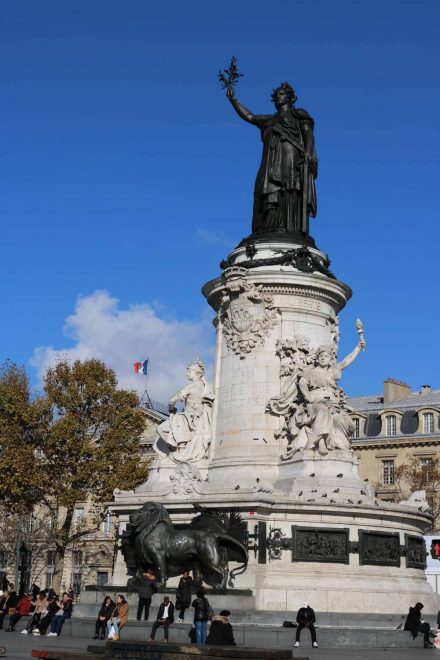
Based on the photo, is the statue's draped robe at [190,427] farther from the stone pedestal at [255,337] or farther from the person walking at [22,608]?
the person walking at [22,608]

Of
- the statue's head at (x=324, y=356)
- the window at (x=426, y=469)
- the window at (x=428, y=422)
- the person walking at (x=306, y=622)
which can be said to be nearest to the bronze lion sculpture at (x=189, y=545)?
the person walking at (x=306, y=622)

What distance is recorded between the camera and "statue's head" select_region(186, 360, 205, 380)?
95.8 ft

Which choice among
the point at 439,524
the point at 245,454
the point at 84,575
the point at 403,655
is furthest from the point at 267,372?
the point at 84,575

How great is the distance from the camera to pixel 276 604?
920 inches

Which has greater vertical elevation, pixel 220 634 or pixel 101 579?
pixel 101 579

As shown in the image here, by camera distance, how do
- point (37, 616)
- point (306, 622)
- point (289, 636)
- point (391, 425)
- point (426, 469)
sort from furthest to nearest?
point (391, 425) → point (426, 469) → point (37, 616) → point (289, 636) → point (306, 622)

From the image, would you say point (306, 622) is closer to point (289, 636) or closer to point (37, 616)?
point (289, 636)

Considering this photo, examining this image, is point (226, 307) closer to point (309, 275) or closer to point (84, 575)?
point (309, 275)

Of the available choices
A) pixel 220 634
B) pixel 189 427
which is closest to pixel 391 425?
pixel 189 427

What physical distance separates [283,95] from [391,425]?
41102 mm

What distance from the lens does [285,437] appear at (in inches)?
1060

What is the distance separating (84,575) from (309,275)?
47992mm

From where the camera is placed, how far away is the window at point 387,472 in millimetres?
65500

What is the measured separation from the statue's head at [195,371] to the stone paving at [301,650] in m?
8.80
